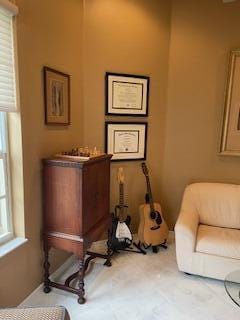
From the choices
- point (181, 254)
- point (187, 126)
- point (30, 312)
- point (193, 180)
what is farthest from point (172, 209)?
point (30, 312)

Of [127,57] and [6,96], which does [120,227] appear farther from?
[127,57]

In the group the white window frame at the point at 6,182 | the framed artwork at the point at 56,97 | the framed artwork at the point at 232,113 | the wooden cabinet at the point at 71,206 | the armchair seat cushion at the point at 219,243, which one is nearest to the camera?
the white window frame at the point at 6,182

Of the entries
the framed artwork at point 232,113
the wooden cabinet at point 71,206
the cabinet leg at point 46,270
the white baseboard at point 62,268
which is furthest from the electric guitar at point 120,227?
the framed artwork at point 232,113

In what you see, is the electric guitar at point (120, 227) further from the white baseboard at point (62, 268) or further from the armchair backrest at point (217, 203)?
the armchair backrest at point (217, 203)

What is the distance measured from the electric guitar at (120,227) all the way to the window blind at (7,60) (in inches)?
55.3

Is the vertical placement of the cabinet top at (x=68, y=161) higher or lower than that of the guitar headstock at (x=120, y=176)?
higher

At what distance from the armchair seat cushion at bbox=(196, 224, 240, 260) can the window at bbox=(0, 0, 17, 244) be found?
5.50ft

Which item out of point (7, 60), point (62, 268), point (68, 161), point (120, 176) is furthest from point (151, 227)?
point (7, 60)

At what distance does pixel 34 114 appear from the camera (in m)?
1.87

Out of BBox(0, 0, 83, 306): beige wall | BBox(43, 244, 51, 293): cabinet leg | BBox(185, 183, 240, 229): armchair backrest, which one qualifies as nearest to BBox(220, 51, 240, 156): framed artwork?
BBox(185, 183, 240, 229): armchair backrest

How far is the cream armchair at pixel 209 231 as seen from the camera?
2174mm

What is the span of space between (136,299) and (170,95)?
7.36 feet

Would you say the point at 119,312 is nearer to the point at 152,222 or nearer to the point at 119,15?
the point at 152,222

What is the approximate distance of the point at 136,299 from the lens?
1.99 m
